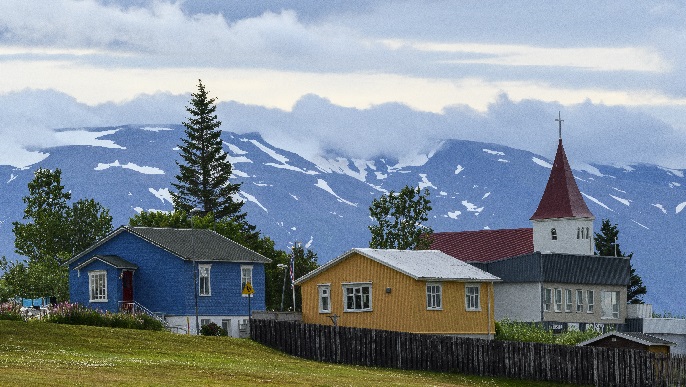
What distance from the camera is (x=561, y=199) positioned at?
140875 millimetres

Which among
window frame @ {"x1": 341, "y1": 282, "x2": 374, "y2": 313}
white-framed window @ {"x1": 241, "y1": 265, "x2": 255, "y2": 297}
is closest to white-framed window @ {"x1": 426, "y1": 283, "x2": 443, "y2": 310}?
window frame @ {"x1": 341, "y1": 282, "x2": 374, "y2": 313}

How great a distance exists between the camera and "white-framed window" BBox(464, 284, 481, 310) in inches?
3253

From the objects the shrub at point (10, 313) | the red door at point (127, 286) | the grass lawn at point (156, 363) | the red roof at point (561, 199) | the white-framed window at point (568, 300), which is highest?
the red roof at point (561, 199)

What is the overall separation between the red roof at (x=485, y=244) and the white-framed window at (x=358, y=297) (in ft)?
165

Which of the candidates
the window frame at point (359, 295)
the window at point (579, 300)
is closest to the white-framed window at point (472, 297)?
the window frame at point (359, 295)

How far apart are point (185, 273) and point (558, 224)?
192 feet

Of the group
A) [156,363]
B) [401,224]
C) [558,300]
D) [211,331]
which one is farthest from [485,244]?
[156,363]

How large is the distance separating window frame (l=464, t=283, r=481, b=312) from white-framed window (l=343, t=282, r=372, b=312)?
5.54 metres

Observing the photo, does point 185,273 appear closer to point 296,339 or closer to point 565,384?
point 296,339

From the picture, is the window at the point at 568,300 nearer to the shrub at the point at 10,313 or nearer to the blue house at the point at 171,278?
the blue house at the point at 171,278

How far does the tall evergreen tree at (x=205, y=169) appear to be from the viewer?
15512 cm

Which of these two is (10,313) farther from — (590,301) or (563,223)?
(563,223)

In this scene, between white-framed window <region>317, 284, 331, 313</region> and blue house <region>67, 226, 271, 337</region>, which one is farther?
blue house <region>67, 226, 271, 337</region>

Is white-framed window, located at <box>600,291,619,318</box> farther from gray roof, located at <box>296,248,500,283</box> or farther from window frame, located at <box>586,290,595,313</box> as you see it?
gray roof, located at <box>296,248,500,283</box>
